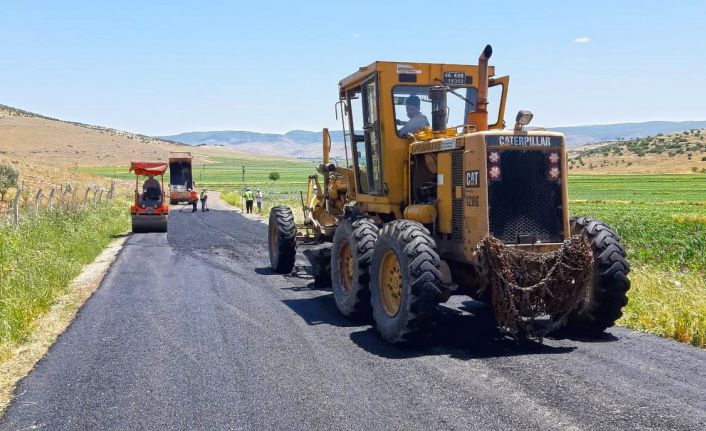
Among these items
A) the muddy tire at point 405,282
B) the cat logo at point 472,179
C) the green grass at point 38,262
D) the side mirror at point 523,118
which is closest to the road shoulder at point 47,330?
the green grass at point 38,262

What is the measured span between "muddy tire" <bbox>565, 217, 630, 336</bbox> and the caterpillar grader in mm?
12

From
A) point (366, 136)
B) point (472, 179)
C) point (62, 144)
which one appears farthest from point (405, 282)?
point (62, 144)

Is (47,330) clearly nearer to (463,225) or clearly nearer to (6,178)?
(463,225)

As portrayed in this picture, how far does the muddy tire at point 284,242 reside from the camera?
13.3 metres

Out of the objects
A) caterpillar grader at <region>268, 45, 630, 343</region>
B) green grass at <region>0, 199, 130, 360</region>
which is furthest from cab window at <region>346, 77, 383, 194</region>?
green grass at <region>0, 199, 130, 360</region>

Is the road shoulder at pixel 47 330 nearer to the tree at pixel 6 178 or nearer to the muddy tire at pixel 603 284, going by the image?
the muddy tire at pixel 603 284

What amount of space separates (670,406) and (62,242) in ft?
44.9

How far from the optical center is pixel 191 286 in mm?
11977

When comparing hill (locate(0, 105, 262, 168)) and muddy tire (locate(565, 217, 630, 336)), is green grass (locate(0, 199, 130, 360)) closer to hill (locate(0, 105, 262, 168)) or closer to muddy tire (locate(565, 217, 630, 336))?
muddy tire (locate(565, 217, 630, 336))

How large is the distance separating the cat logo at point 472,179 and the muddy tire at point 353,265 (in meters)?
1.55

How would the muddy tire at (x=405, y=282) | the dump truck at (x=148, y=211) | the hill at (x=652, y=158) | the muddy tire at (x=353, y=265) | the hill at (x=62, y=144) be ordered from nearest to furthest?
the muddy tire at (x=405, y=282), the muddy tire at (x=353, y=265), the dump truck at (x=148, y=211), the hill at (x=652, y=158), the hill at (x=62, y=144)

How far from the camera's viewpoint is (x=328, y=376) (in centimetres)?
658

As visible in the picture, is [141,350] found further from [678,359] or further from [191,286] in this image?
[678,359]

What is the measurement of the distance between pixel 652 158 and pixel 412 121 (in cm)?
9447
